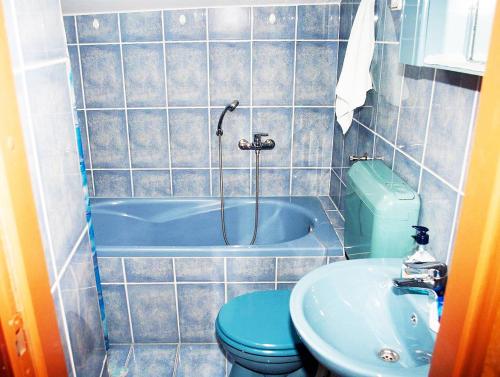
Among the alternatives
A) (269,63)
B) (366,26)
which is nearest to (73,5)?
(269,63)

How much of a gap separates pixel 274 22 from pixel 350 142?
82 centimetres

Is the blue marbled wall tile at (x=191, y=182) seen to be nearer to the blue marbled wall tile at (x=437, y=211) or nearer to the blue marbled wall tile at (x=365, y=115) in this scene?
the blue marbled wall tile at (x=365, y=115)

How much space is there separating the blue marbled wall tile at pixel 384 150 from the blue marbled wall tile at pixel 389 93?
3 centimetres

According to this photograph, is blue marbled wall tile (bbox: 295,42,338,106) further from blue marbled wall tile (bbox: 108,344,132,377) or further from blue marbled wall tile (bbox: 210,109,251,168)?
blue marbled wall tile (bbox: 108,344,132,377)

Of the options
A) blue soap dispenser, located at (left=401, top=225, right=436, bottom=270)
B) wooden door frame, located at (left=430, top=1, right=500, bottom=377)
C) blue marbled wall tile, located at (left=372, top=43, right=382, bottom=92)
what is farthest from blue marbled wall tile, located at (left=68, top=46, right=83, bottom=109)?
wooden door frame, located at (left=430, top=1, right=500, bottom=377)

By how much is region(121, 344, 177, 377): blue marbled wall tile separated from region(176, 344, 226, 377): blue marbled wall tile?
0.05 m

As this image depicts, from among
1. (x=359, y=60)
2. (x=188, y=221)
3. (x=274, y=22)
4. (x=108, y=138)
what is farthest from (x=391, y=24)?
(x=108, y=138)

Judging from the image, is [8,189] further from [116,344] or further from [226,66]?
[226,66]

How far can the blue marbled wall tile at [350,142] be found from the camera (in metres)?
2.14

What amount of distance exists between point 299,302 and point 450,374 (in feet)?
1.63

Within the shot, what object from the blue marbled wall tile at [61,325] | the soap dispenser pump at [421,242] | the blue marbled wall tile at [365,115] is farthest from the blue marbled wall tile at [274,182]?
the blue marbled wall tile at [61,325]

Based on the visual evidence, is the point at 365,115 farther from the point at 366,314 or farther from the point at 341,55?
the point at 366,314

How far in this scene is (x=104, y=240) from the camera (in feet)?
8.46

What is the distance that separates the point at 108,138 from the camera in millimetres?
2584
